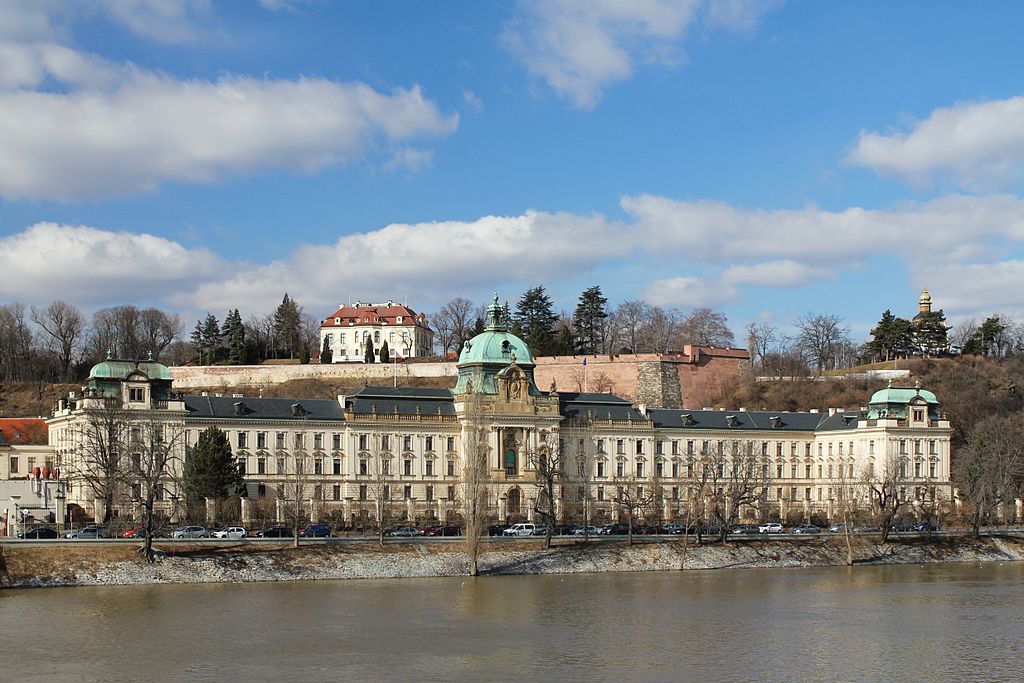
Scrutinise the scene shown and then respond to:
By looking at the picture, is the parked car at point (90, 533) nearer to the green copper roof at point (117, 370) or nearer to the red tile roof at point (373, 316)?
the green copper roof at point (117, 370)

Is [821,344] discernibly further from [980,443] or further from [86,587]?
[86,587]

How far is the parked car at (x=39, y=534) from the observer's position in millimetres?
70312

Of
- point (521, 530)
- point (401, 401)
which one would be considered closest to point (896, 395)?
point (521, 530)

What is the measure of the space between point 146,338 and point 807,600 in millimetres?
115864

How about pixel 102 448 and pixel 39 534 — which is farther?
pixel 102 448

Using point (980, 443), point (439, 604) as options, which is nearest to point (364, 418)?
point (439, 604)

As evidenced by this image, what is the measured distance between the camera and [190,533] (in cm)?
7406

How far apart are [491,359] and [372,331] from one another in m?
70.1

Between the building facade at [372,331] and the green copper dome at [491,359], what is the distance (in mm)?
64467

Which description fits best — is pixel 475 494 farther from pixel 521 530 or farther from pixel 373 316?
pixel 373 316

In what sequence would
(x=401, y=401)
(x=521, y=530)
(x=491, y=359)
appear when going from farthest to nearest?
(x=491, y=359) < (x=401, y=401) < (x=521, y=530)

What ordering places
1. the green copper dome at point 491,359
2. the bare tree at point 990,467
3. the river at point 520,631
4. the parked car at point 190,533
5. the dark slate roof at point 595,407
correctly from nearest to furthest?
1. the river at point 520,631
2. the parked car at point 190,533
3. the bare tree at point 990,467
4. the green copper dome at point 491,359
5. the dark slate roof at point 595,407

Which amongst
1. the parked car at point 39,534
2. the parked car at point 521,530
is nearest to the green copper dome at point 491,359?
the parked car at point 521,530

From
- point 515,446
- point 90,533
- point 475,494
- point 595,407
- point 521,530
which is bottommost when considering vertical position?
point 521,530
